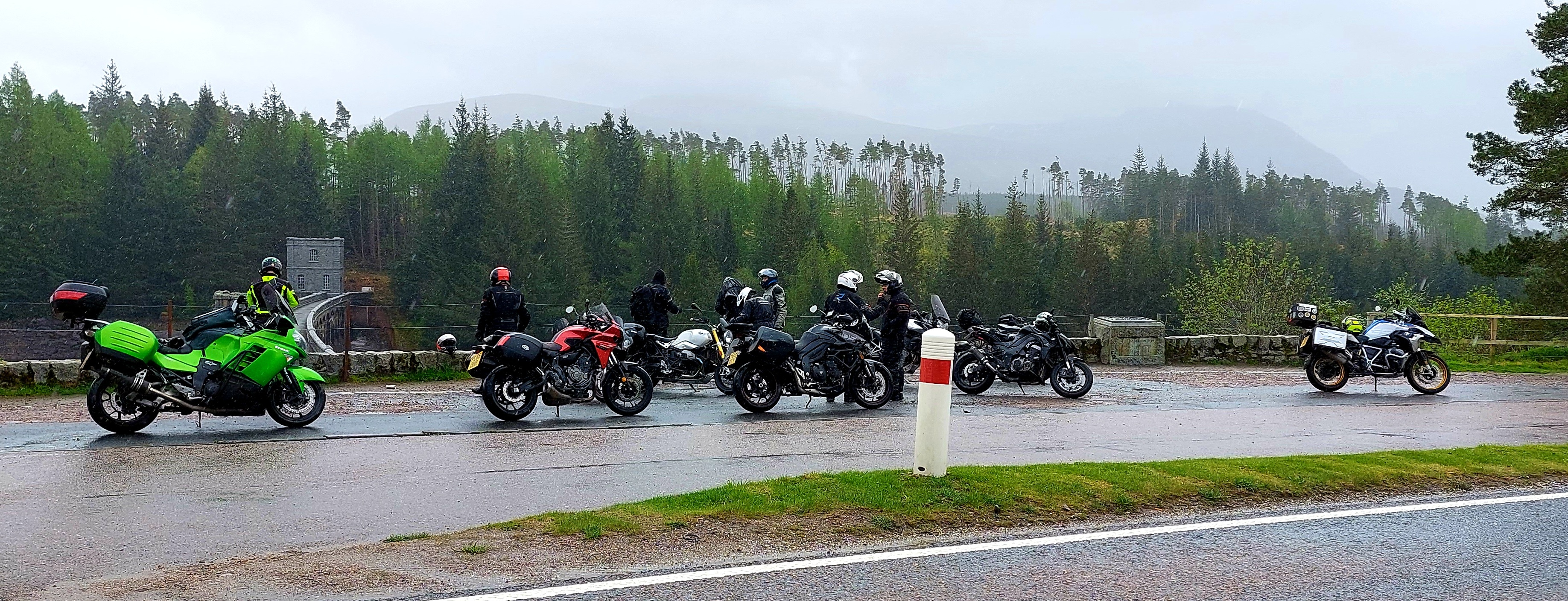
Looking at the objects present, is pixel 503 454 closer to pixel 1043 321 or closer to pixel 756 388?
pixel 756 388

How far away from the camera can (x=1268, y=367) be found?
23.7 m

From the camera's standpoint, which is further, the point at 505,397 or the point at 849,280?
the point at 849,280

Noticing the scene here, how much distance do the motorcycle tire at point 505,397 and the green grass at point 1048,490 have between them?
16.4 ft

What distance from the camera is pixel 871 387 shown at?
14531 mm

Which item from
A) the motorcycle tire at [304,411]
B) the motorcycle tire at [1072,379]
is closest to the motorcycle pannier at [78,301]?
the motorcycle tire at [304,411]

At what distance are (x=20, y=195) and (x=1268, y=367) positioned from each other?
77.9m

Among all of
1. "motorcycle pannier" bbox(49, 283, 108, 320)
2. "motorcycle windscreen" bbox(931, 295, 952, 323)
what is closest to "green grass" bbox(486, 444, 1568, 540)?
"motorcycle pannier" bbox(49, 283, 108, 320)

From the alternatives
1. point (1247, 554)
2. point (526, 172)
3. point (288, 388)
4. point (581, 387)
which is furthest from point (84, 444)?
point (526, 172)

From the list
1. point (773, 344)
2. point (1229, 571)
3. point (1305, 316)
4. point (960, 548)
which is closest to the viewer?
point (1229, 571)

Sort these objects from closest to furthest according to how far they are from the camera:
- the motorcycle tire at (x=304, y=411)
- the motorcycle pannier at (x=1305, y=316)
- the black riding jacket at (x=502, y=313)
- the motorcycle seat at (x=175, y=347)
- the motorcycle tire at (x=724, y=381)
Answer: the motorcycle seat at (x=175, y=347)
the motorcycle tire at (x=304, y=411)
the black riding jacket at (x=502, y=313)
the motorcycle tire at (x=724, y=381)
the motorcycle pannier at (x=1305, y=316)

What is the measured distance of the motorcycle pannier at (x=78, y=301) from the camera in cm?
1059

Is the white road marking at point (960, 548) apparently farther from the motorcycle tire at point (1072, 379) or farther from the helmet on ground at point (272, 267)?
the helmet on ground at point (272, 267)

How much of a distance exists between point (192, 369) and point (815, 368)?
6.55m

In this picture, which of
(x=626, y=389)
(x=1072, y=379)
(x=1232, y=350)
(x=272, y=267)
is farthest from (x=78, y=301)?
(x=1232, y=350)
